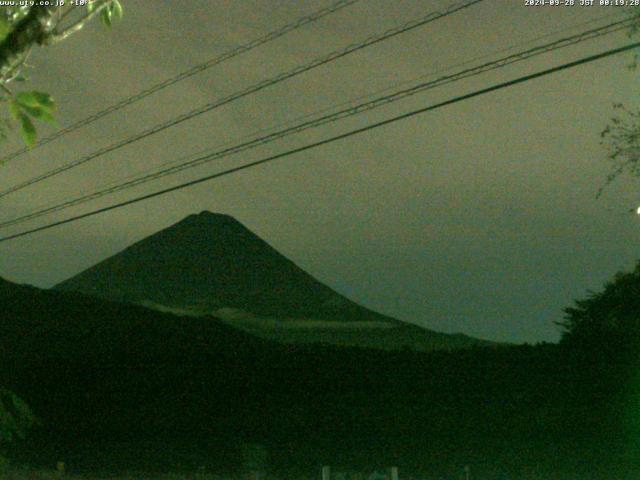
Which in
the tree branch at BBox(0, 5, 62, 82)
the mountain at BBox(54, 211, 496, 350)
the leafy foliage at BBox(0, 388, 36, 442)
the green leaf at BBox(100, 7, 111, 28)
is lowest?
the leafy foliage at BBox(0, 388, 36, 442)

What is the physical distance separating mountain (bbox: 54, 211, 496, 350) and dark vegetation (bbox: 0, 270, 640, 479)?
11.9 meters

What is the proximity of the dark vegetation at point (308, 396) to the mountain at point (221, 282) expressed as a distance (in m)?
11.9

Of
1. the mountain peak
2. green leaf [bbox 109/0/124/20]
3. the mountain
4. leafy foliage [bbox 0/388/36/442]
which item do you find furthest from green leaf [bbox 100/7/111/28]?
the mountain peak

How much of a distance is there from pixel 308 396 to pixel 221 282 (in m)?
24.7

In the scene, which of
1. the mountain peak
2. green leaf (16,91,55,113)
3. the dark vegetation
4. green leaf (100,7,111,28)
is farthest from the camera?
the mountain peak

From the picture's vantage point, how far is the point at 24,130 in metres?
2.85

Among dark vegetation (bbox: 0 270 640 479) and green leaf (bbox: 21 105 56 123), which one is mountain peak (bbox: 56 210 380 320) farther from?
green leaf (bbox: 21 105 56 123)

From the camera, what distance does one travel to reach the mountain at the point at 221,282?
35.2 meters

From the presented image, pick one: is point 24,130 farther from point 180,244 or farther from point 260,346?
point 180,244

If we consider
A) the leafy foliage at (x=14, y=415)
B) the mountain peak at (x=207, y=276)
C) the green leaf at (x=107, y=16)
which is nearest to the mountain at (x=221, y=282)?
the mountain peak at (x=207, y=276)

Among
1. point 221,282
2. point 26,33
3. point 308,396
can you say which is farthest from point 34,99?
point 221,282

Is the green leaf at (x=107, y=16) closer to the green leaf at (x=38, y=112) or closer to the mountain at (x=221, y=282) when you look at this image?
the green leaf at (x=38, y=112)

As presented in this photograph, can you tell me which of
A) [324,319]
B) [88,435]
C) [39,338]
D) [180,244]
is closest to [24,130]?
[88,435]

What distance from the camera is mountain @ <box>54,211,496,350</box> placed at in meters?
35.2
